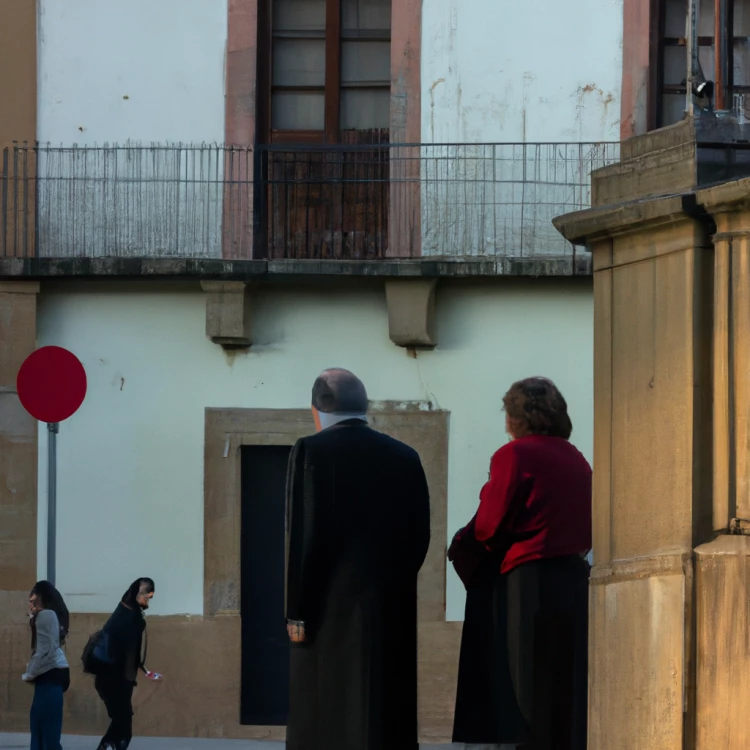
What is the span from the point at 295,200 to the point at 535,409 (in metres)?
7.86

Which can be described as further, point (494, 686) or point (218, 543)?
point (218, 543)

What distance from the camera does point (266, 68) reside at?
50.8ft

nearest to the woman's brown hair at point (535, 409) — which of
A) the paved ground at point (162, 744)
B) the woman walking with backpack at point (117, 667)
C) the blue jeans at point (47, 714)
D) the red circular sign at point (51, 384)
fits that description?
the blue jeans at point (47, 714)

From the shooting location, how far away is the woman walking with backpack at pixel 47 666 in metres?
11.6

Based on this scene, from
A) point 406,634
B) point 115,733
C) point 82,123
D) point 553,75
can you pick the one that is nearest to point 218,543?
point 115,733

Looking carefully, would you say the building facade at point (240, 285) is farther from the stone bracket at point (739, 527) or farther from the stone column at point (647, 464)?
the stone bracket at point (739, 527)

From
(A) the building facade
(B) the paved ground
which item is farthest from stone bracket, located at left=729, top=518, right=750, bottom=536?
(A) the building facade

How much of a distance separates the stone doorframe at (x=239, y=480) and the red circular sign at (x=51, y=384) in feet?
8.76

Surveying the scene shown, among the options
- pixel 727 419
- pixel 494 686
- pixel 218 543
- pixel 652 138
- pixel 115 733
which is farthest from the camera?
pixel 218 543

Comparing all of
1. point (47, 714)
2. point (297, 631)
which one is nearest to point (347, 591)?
point (297, 631)

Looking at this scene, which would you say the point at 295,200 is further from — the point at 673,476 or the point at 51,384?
the point at 673,476

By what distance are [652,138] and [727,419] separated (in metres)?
1.12

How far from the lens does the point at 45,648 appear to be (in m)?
11.6

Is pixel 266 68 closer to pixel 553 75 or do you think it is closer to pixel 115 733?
pixel 553 75
